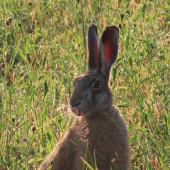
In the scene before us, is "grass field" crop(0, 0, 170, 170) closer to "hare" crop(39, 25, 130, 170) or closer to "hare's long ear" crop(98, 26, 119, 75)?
"hare" crop(39, 25, 130, 170)

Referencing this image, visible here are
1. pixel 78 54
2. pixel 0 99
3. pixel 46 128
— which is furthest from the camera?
pixel 78 54

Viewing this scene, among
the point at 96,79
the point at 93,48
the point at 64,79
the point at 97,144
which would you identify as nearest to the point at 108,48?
the point at 93,48

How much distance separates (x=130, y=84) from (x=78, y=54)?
0.87 metres

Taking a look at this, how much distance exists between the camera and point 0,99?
4.41m

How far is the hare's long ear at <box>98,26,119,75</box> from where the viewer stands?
11.7ft

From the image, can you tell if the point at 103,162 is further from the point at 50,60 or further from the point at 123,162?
the point at 50,60

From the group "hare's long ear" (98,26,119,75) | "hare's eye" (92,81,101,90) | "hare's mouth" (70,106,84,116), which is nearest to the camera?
"hare's mouth" (70,106,84,116)

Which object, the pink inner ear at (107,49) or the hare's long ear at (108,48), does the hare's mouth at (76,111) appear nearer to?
the hare's long ear at (108,48)

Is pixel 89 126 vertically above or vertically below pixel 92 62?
below

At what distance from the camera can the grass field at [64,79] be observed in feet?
12.2

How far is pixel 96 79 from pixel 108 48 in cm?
41

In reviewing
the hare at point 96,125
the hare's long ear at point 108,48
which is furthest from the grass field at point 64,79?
the hare's long ear at point 108,48

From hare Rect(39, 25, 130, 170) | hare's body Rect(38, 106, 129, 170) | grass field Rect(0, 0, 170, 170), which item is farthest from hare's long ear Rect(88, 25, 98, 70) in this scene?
hare's body Rect(38, 106, 129, 170)

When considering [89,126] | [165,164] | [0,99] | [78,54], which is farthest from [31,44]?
[165,164]
